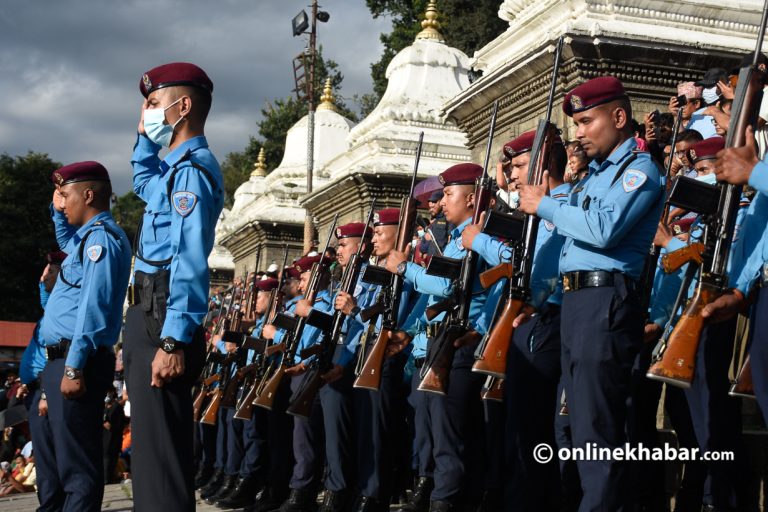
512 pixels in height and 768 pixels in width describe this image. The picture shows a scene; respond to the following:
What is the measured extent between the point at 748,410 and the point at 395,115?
9069 millimetres

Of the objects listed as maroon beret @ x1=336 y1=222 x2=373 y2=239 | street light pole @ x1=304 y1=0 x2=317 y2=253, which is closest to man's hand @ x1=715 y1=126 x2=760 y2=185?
maroon beret @ x1=336 y1=222 x2=373 y2=239

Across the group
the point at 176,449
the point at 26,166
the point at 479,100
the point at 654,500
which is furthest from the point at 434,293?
the point at 26,166

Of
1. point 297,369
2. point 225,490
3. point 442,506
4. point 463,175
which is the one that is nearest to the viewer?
point 442,506

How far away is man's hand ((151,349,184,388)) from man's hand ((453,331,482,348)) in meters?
1.91

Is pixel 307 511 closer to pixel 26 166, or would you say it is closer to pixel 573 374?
pixel 573 374

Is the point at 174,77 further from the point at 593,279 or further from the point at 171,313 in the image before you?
the point at 593,279

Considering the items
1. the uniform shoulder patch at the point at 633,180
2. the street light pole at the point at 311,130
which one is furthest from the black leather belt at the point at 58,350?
the street light pole at the point at 311,130

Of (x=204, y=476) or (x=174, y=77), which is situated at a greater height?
(x=174, y=77)

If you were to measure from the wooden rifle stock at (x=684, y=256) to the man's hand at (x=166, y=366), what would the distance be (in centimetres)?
214

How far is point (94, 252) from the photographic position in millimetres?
5195

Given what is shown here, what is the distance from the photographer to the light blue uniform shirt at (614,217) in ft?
13.6

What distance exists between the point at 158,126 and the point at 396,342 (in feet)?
8.12

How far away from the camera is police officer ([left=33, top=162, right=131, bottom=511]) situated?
5023 mm

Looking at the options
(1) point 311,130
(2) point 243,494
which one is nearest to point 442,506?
(2) point 243,494
